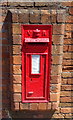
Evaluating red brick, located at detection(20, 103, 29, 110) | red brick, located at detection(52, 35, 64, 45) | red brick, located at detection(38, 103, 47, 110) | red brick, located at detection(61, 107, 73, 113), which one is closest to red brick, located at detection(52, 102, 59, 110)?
red brick, located at detection(38, 103, 47, 110)

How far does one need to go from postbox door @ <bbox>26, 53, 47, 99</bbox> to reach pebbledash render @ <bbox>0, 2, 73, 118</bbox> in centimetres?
10

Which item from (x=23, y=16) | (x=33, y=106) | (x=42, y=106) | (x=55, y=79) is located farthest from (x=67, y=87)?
(x=23, y=16)

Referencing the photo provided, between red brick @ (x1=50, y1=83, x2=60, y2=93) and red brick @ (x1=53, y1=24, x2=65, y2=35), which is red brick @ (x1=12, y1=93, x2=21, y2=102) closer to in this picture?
red brick @ (x1=50, y1=83, x2=60, y2=93)

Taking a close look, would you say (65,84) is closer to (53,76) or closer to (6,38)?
(53,76)

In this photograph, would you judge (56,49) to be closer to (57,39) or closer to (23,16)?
(57,39)

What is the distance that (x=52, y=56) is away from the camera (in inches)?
85.4

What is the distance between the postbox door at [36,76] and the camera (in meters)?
2.14

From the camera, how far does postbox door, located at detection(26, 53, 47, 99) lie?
2.14 metres

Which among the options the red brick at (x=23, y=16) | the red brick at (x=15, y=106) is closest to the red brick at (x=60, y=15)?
the red brick at (x=23, y=16)

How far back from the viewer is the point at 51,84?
7.42 feet

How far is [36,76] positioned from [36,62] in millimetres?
182

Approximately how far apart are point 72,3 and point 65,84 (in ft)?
3.56

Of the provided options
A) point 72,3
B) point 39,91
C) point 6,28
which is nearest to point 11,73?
point 39,91

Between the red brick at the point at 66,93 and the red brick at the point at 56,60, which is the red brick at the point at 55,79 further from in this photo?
the red brick at the point at 66,93
